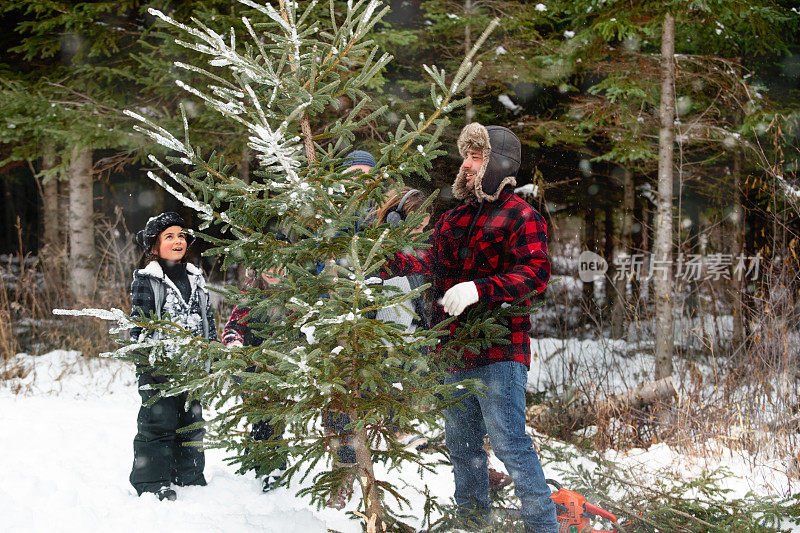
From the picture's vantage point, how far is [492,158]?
283 cm

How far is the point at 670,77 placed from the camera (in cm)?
680

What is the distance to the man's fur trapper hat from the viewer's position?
283 centimetres

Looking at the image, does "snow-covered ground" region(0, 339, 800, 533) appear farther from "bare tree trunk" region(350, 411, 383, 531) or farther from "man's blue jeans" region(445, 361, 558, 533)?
"man's blue jeans" region(445, 361, 558, 533)

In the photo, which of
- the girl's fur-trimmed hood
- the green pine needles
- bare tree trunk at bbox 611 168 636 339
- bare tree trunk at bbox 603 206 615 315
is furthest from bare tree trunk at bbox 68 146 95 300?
bare tree trunk at bbox 603 206 615 315

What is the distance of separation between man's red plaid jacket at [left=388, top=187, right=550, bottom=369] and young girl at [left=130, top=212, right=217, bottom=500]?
172 centimetres

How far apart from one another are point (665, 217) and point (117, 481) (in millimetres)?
6591

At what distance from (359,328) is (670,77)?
20.8 ft

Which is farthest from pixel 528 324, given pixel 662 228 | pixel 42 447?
pixel 662 228

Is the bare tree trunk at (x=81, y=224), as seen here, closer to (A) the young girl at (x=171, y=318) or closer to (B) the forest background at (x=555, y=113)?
(B) the forest background at (x=555, y=113)

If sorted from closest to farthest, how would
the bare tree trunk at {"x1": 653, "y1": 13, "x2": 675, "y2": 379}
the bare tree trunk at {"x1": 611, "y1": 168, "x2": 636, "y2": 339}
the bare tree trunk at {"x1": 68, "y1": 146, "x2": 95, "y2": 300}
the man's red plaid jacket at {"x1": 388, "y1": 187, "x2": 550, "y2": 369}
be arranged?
the man's red plaid jacket at {"x1": 388, "y1": 187, "x2": 550, "y2": 369}
the bare tree trunk at {"x1": 653, "y1": 13, "x2": 675, "y2": 379}
the bare tree trunk at {"x1": 68, "y1": 146, "x2": 95, "y2": 300}
the bare tree trunk at {"x1": 611, "y1": 168, "x2": 636, "y2": 339}

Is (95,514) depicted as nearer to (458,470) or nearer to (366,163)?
(458,470)

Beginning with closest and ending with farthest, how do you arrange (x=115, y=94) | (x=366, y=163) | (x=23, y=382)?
(x=366, y=163) < (x=23, y=382) < (x=115, y=94)

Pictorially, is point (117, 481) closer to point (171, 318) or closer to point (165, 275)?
point (171, 318)

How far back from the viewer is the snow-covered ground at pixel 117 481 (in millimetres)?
3090
